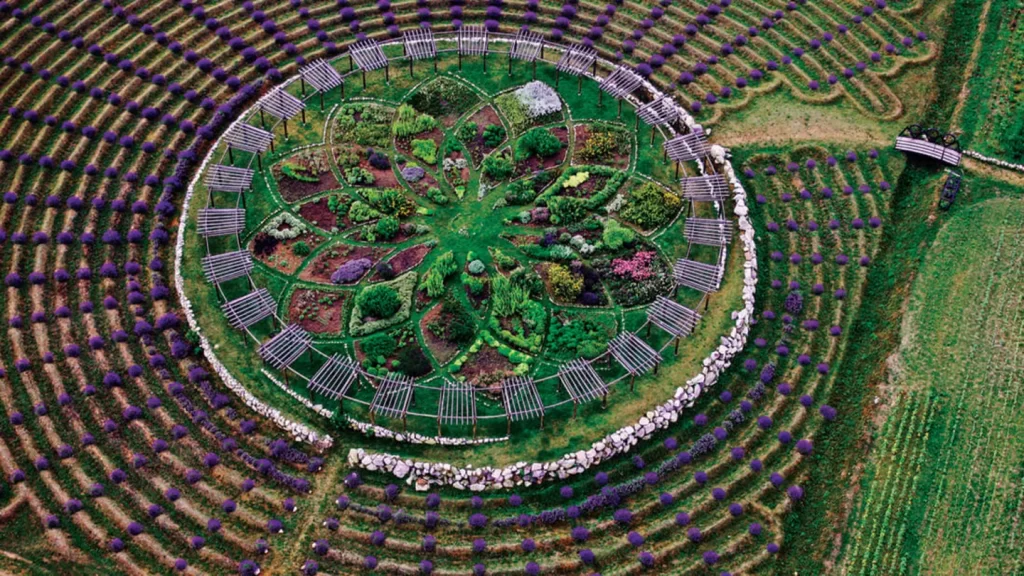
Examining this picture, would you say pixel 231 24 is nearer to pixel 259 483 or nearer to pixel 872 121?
pixel 259 483

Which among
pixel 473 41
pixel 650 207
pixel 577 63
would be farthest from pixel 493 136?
pixel 650 207

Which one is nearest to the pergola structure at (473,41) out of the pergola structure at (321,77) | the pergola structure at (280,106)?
the pergola structure at (321,77)

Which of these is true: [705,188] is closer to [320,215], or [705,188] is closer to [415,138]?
[415,138]

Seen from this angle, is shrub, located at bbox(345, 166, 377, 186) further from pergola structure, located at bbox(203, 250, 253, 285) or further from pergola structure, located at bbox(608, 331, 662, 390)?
pergola structure, located at bbox(608, 331, 662, 390)

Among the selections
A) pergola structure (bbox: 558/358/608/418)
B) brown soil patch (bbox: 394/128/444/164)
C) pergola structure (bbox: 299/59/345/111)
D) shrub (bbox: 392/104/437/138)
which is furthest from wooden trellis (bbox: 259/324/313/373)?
pergola structure (bbox: 299/59/345/111)

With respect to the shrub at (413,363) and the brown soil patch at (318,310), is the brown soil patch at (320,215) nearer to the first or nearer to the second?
the brown soil patch at (318,310)

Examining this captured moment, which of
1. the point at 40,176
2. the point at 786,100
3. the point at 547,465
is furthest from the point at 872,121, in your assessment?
the point at 40,176
